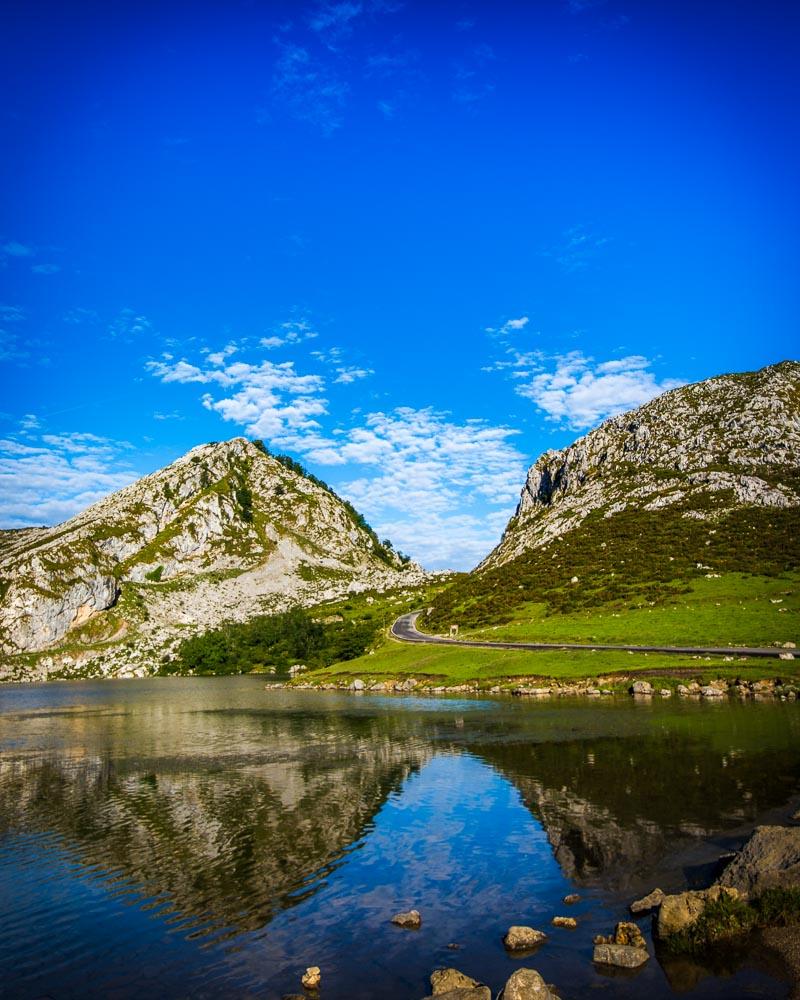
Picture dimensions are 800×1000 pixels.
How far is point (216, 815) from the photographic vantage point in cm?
3394

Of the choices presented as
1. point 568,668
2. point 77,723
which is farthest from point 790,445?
point 77,723

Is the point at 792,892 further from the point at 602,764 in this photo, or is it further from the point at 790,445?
the point at 790,445

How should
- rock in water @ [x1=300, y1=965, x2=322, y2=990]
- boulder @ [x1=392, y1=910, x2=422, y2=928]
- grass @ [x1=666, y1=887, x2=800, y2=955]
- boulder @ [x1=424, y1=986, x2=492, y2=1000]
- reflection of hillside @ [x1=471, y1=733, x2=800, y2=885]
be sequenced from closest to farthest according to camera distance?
boulder @ [x1=424, y1=986, x2=492, y2=1000] → rock in water @ [x1=300, y1=965, x2=322, y2=990] → grass @ [x1=666, y1=887, x2=800, y2=955] → boulder @ [x1=392, y1=910, x2=422, y2=928] → reflection of hillside @ [x1=471, y1=733, x2=800, y2=885]

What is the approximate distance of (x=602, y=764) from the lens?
40000 millimetres

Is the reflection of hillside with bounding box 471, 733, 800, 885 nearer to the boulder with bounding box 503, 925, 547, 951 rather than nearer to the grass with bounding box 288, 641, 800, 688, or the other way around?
the boulder with bounding box 503, 925, 547, 951

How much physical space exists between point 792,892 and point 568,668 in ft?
214

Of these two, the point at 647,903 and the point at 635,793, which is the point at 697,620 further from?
the point at 647,903

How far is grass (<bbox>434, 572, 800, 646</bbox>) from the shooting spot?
3317 inches

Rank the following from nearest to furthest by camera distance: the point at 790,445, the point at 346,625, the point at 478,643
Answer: the point at 478,643
the point at 790,445
the point at 346,625

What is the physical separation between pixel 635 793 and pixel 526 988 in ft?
68.0

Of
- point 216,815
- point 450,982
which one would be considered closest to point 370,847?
point 216,815

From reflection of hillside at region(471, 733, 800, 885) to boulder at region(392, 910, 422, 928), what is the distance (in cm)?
651

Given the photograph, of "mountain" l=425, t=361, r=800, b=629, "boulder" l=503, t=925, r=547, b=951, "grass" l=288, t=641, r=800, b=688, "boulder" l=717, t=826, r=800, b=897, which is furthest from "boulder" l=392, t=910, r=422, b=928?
"mountain" l=425, t=361, r=800, b=629

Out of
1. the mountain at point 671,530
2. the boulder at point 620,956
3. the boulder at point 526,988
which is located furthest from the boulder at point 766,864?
the mountain at point 671,530
